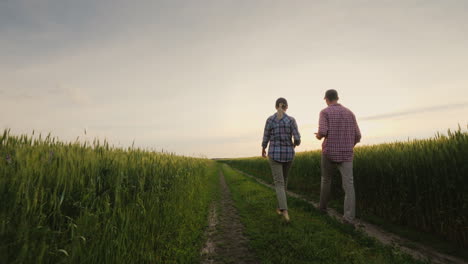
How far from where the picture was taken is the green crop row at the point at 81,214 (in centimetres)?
186

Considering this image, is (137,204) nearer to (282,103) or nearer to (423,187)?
(282,103)

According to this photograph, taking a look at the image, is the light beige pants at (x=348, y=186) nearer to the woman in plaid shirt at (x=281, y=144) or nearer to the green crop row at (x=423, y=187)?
the woman in plaid shirt at (x=281, y=144)

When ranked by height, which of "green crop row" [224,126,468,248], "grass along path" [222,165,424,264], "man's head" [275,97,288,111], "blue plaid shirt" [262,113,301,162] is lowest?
"grass along path" [222,165,424,264]

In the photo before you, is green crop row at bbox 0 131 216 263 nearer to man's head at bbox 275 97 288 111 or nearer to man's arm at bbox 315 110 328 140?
man's head at bbox 275 97 288 111

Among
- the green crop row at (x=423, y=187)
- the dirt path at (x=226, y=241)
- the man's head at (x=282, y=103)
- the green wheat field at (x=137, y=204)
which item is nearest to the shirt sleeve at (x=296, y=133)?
the man's head at (x=282, y=103)

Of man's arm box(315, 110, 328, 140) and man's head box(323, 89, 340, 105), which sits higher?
man's head box(323, 89, 340, 105)

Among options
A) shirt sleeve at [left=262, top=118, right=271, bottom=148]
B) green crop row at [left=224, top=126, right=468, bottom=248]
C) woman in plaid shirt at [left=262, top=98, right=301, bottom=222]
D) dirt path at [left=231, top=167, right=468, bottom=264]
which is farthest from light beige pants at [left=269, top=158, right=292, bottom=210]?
green crop row at [left=224, top=126, right=468, bottom=248]

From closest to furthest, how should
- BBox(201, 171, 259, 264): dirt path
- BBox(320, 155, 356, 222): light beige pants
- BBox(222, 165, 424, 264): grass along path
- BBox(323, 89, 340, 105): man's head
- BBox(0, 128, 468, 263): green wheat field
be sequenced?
BBox(0, 128, 468, 263): green wheat field < BBox(222, 165, 424, 264): grass along path < BBox(201, 171, 259, 264): dirt path < BBox(320, 155, 356, 222): light beige pants < BBox(323, 89, 340, 105): man's head

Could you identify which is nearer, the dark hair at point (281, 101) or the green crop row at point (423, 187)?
the green crop row at point (423, 187)

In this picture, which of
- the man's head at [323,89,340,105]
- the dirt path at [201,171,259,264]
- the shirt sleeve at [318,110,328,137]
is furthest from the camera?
the man's head at [323,89,340,105]

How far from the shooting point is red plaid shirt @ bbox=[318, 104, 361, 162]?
5996mm

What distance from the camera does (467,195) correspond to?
470 centimetres

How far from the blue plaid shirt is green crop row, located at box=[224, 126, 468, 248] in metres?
3.14

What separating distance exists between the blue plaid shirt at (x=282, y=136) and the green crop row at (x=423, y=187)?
3141mm
